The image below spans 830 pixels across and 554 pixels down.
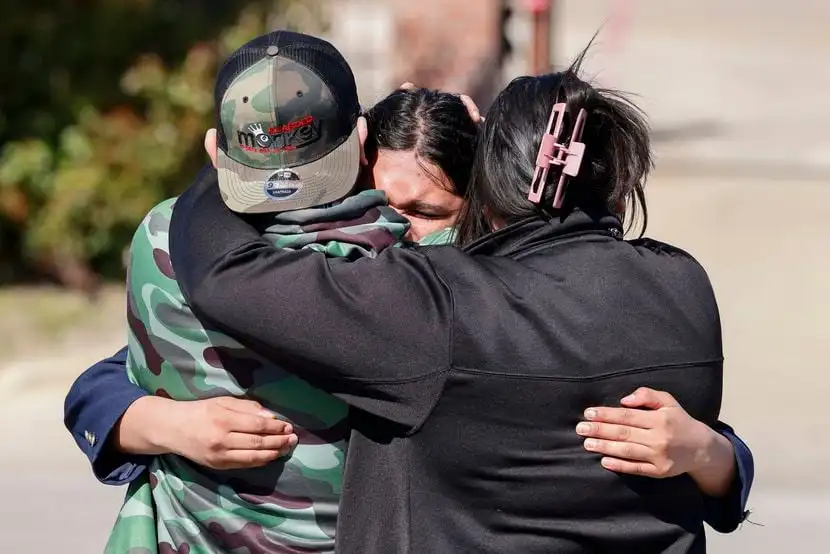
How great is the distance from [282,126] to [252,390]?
39 centimetres

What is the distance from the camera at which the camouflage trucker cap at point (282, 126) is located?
182 cm

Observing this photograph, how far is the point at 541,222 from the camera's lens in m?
1.85

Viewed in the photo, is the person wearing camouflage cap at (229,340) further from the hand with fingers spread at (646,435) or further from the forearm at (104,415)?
the hand with fingers spread at (646,435)

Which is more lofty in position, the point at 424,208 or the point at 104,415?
the point at 424,208

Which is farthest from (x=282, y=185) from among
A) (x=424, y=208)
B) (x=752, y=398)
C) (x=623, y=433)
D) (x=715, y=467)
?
(x=752, y=398)

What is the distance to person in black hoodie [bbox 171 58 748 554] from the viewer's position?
5.70ft

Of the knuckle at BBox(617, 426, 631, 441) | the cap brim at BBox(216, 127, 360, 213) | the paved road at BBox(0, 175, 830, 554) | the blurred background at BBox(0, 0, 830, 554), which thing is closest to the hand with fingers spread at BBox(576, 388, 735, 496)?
the knuckle at BBox(617, 426, 631, 441)

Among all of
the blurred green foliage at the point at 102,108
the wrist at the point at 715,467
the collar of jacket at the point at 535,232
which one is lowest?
the blurred green foliage at the point at 102,108

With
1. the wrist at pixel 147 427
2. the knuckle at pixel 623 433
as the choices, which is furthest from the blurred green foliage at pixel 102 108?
the knuckle at pixel 623 433

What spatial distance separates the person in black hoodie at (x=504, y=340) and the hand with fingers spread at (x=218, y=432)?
0.34 ft

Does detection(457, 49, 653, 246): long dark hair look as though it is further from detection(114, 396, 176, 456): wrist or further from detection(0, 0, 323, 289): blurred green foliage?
detection(0, 0, 323, 289): blurred green foliage

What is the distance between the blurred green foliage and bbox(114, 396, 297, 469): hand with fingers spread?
6712 mm

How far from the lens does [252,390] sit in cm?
188

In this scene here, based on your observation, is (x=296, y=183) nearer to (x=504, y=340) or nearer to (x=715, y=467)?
(x=504, y=340)
